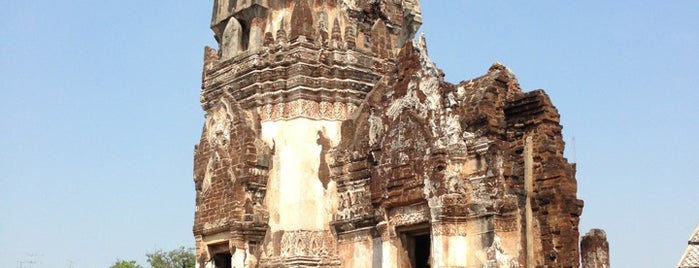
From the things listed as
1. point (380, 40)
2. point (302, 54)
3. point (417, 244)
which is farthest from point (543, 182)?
point (380, 40)

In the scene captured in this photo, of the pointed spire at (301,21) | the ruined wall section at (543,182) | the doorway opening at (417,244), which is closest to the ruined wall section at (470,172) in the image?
the ruined wall section at (543,182)

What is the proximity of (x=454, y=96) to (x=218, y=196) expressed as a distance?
5193mm

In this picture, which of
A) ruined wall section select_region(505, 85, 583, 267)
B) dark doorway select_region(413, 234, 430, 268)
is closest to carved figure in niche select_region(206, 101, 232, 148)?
dark doorway select_region(413, 234, 430, 268)

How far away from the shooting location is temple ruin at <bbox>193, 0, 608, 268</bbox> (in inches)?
483

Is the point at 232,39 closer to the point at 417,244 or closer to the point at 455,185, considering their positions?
the point at 417,244

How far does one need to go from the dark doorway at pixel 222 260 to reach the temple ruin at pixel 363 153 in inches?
0.9

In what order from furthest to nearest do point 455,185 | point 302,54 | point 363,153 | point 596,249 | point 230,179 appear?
1. point 302,54
2. point 230,179
3. point 363,153
4. point 455,185
5. point 596,249

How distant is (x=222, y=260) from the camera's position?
54.8 feet

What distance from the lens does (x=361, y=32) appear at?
16.9 meters

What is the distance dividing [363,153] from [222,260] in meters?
3.81

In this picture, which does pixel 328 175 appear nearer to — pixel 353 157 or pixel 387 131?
pixel 353 157

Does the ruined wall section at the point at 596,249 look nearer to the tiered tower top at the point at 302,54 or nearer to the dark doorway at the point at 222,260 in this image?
the tiered tower top at the point at 302,54

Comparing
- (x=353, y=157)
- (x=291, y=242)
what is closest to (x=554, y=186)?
(x=353, y=157)

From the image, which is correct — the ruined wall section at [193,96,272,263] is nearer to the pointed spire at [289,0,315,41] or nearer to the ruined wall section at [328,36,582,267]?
the pointed spire at [289,0,315,41]
